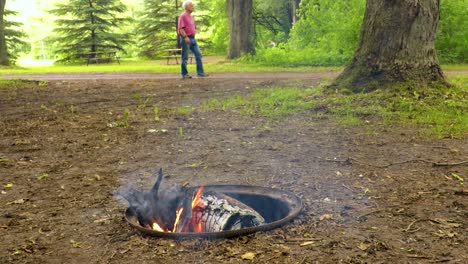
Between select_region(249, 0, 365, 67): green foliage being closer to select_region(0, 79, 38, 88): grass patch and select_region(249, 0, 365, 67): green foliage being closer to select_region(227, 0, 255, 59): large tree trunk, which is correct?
select_region(227, 0, 255, 59): large tree trunk

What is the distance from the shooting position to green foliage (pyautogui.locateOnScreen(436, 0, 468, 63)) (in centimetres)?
1750

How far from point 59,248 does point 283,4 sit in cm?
3643

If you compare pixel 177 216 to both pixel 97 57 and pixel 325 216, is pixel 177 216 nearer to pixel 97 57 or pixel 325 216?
pixel 325 216

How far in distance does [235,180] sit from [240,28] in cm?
1763

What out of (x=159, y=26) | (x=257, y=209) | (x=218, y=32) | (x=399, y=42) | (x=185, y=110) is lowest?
(x=257, y=209)

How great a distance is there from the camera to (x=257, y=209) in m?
4.27

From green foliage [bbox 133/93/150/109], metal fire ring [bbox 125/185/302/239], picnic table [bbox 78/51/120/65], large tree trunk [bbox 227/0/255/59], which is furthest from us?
picnic table [bbox 78/51/120/65]

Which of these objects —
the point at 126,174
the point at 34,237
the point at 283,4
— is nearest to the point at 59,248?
the point at 34,237

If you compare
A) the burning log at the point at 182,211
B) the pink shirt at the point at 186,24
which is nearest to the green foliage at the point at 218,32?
the pink shirt at the point at 186,24

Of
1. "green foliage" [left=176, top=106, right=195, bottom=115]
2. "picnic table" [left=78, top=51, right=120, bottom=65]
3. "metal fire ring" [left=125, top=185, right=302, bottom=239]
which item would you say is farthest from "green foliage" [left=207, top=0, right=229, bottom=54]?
"metal fire ring" [left=125, top=185, right=302, bottom=239]

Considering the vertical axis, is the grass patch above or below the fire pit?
above

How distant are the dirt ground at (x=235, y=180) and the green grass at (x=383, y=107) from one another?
0.32m

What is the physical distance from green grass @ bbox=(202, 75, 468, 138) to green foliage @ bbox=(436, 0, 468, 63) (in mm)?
10025

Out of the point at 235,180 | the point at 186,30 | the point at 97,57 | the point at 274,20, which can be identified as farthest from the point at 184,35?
the point at 274,20
